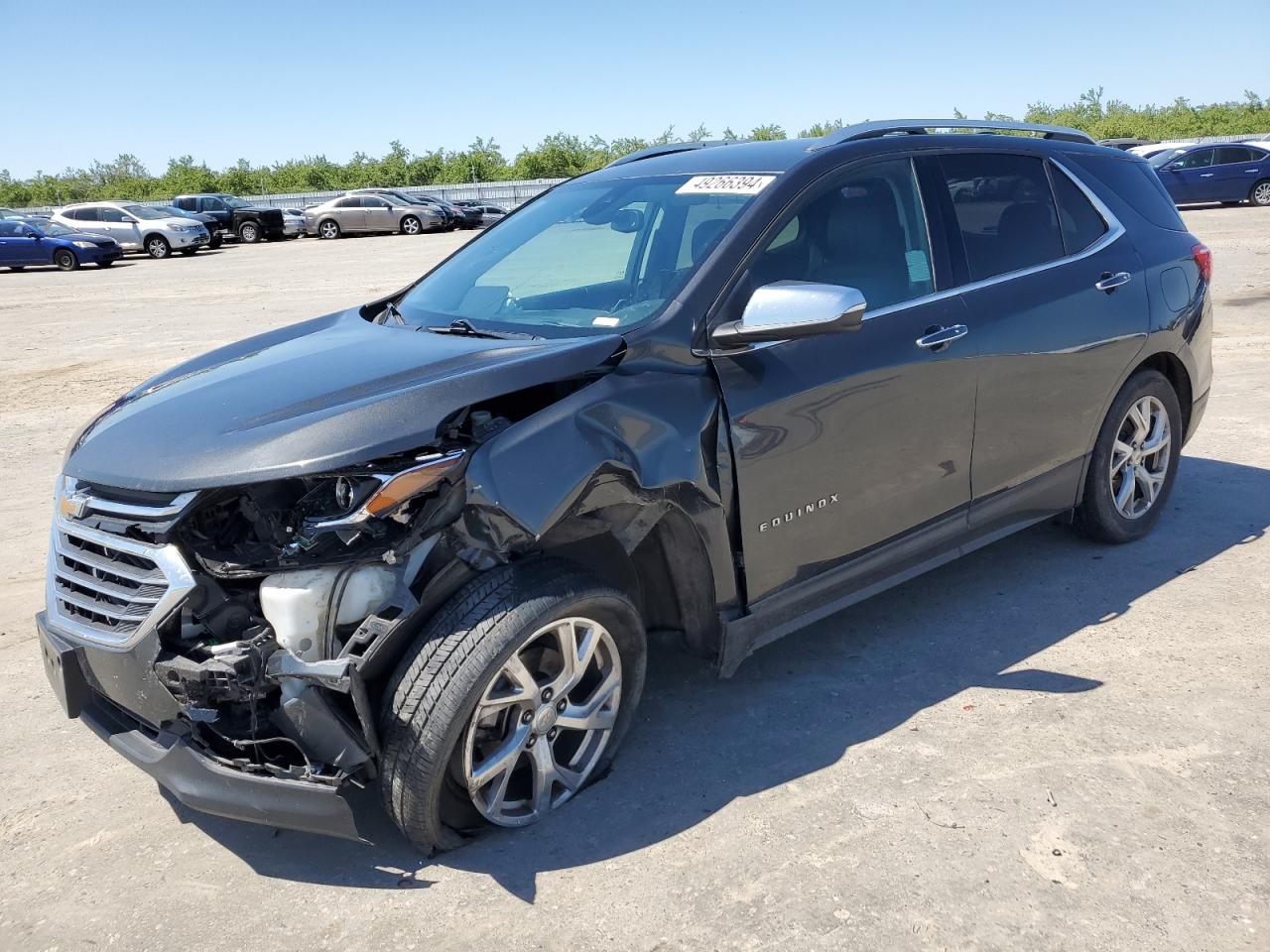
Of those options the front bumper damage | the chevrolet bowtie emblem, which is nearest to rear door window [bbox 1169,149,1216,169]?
the chevrolet bowtie emblem

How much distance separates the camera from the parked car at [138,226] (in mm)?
29719

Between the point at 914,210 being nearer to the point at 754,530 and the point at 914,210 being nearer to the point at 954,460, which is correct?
the point at 954,460

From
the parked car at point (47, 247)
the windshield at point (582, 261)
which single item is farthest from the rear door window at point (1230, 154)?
the parked car at point (47, 247)

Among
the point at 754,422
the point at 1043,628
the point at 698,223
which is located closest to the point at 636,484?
the point at 754,422

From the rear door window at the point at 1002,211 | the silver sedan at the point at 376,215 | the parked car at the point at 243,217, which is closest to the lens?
the rear door window at the point at 1002,211

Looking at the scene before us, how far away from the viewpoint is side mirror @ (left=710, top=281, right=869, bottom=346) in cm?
317

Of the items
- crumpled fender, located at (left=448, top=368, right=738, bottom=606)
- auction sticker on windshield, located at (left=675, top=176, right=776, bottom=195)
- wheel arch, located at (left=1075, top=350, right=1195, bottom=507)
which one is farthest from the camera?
wheel arch, located at (left=1075, top=350, right=1195, bottom=507)

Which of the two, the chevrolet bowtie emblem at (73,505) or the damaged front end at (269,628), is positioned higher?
the chevrolet bowtie emblem at (73,505)

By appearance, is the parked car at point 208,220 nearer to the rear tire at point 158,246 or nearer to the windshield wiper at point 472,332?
the rear tire at point 158,246

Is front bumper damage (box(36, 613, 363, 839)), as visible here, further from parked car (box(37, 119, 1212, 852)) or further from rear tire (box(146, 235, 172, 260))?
rear tire (box(146, 235, 172, 260))

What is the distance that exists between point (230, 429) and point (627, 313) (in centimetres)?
126

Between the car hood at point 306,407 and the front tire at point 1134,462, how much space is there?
266 cm

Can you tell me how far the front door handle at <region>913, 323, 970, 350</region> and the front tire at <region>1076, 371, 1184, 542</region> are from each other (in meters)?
1.22

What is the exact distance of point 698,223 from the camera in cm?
365
